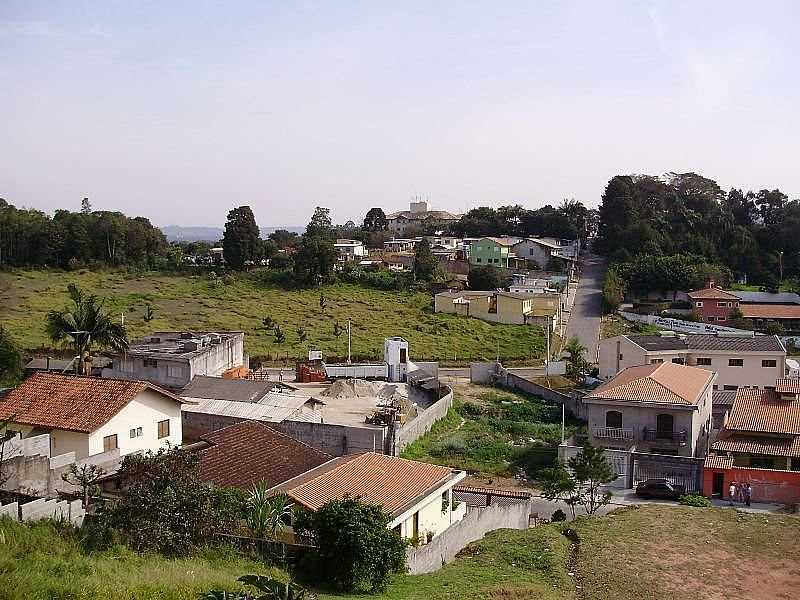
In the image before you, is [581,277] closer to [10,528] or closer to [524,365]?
[524,365]

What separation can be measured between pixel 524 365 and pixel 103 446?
29853 millimetres

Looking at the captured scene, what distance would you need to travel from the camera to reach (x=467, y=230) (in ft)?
325

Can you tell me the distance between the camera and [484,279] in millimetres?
67375

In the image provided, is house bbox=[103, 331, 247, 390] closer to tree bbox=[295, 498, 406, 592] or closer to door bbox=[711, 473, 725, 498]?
door bbox=[711, 473, 725, 498]

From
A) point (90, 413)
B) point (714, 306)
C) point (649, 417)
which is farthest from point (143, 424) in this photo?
point (714, 306)

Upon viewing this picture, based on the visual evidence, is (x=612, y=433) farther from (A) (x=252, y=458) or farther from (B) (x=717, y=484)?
(A) (x=252, y=458)

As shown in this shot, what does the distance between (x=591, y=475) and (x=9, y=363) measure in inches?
1033

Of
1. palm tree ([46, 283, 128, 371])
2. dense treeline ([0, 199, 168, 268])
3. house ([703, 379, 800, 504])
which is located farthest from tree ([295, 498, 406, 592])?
dense treeline ([0, 199, 168, 268])

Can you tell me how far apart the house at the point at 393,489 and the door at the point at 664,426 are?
34.0 feet

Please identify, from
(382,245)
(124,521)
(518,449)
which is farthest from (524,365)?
(382,245)

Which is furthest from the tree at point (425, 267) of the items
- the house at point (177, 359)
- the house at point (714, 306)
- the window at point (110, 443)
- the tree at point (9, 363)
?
the window at point (110, 443)

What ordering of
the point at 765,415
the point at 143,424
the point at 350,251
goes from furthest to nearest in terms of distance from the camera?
the point at 350,251 → the point at 765,415 → the point at 143,424

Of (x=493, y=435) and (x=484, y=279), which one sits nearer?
(x=493, y=435)

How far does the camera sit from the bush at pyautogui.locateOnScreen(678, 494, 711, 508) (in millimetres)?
23938
